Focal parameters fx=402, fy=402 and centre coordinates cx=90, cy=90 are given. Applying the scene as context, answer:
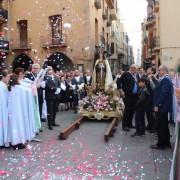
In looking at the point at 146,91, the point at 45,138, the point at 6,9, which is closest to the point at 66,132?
the point at 45,138

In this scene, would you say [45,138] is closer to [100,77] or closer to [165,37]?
[100,77]

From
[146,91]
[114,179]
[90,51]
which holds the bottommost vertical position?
[114,179]

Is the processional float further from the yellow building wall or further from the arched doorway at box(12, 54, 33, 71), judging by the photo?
the arched doorway at box(12, 54, 33, 71)

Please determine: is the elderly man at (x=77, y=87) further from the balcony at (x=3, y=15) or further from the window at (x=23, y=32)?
the window at (x=23, y=32)

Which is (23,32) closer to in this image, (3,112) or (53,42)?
(53,42)

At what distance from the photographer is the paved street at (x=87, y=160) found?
6852 mm

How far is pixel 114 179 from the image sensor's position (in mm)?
6555

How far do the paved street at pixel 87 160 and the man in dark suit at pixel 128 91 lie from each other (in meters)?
1.30

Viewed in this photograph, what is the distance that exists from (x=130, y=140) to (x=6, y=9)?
2339 cm

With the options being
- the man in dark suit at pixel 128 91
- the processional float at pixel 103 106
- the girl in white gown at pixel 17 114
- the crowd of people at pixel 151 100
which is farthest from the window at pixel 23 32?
the girl in white gown at pixel 17 114

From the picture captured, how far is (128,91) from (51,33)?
18.9 meters

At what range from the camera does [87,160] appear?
783 centimetres

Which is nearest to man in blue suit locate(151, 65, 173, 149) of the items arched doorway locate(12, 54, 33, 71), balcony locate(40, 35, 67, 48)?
balcony locate(40, 35, 67, 48)

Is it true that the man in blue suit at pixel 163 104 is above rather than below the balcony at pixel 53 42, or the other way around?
below
